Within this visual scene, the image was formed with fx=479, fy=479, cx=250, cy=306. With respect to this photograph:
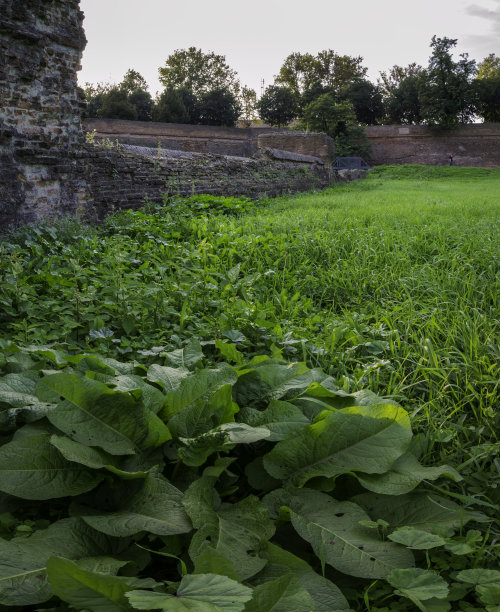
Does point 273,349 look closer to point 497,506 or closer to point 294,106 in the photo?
point 497,506

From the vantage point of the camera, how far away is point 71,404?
1.53 meters

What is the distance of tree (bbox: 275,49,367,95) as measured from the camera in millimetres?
46125

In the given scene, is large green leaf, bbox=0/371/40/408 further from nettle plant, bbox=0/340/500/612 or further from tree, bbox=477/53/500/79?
tree, bbox=477/53/500/79

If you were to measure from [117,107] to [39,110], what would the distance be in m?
28.1

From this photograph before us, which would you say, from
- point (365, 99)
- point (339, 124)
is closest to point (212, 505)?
point (339, 124)

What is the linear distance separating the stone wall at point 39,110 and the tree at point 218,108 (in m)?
32.7

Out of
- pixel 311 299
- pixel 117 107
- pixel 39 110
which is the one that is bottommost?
pixel 311 299

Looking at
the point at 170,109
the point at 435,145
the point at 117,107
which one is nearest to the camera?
the point at 117,107

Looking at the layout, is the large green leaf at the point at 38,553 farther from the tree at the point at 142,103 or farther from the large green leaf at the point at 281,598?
the tree at the point at 142,103

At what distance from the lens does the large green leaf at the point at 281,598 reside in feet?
3.42

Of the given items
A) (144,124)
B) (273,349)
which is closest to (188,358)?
(273,349)

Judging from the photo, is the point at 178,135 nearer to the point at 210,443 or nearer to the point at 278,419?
the point at 278,419

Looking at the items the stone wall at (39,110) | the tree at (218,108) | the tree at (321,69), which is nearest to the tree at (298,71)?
the tree at (321,69)

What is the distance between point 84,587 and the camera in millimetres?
987
